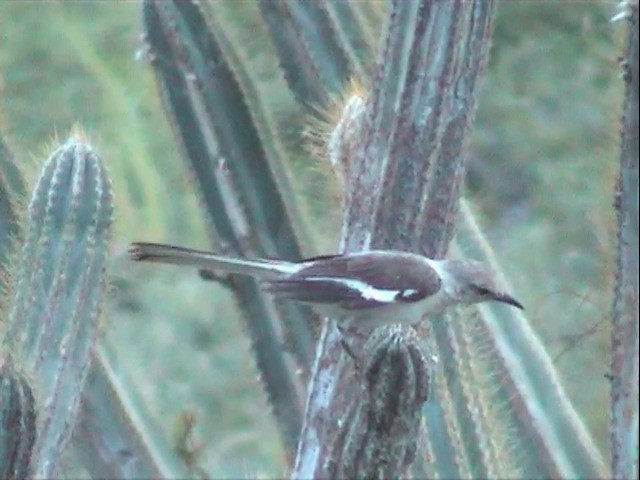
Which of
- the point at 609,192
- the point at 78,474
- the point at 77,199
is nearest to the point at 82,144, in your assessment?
the point at 77,199

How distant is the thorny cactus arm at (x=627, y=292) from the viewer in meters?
3.05

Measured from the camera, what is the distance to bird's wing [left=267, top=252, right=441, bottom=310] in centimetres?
331

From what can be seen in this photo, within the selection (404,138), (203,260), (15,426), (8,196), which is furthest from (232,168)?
(15,426)

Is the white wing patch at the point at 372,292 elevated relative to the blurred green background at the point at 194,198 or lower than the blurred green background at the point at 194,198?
lower

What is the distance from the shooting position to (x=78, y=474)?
5.17 meters

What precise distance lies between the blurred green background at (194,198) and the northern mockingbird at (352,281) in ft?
6.26

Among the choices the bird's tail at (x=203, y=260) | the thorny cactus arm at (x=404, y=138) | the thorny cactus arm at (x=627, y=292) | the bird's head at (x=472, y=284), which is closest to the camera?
the thorny cactus arm at (x=627, y=292)

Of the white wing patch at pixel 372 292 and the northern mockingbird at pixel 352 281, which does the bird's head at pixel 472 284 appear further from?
the white wing patch at pixel 372 292

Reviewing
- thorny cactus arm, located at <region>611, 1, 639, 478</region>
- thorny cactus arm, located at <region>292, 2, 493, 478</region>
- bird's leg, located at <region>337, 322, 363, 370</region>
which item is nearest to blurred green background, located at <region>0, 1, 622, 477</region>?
thorny cactus arm, located at <region>292, 2, 493, 478</region>

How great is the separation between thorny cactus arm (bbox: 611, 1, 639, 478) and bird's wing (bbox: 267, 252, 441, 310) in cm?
42

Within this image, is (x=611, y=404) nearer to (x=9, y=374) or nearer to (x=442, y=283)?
(x=442, y=283)

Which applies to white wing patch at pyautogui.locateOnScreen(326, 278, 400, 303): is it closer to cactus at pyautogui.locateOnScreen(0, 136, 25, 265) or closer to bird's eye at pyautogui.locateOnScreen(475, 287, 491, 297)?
bird's eye at pyautogui.locateOnScreen(475, 287, 491, 297)

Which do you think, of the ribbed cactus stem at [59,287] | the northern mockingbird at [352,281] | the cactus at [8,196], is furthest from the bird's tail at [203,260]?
the cactus at [8,196]

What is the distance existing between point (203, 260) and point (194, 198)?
242 cm
